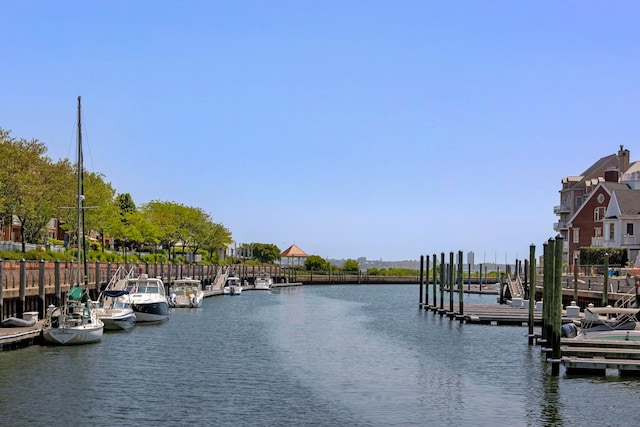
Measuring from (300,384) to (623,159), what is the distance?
92761mm

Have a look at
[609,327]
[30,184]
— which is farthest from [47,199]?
[609,327]

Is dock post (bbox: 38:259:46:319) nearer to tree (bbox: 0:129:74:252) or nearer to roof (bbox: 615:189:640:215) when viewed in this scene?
tree (bbox: 0:129:74:252)

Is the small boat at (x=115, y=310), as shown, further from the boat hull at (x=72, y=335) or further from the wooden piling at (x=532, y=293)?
the wooden piling at (x=532, y=293)

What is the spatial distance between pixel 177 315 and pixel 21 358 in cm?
3579

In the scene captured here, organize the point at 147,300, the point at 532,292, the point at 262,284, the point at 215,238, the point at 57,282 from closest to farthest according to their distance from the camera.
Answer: the point at 532,292 → the point at 57,282 → the point at 147,300 → the point at 262,284 → the point at 215,238

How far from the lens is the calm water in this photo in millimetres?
30266

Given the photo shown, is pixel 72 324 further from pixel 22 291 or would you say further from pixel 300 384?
pixel 300 384

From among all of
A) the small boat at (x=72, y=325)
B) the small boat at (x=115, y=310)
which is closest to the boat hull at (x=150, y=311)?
the small boat at (x=115, y=310)

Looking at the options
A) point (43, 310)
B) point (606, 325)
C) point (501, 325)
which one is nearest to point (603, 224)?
point (501, 325)

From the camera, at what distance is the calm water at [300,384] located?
99.3ft

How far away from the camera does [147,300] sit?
66062 mm

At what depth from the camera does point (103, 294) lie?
60.1 metres

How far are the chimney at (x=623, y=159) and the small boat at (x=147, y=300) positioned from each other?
73.0 meters

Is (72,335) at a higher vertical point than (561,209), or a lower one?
lower
